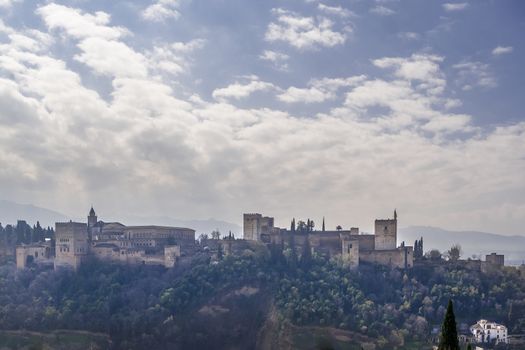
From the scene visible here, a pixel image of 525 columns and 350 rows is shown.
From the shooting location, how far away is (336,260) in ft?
241

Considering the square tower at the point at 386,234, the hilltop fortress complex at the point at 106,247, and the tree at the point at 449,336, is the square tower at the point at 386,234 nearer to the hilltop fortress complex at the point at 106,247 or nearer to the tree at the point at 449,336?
the hilltop fortress complex at the point at 106,247

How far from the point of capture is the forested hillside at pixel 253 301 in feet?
207

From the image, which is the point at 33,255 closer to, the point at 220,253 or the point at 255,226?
the point at 220,253

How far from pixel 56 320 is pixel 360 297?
30.7 meters

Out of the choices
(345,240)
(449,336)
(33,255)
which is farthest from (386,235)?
(449,336)

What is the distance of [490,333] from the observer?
199 feet

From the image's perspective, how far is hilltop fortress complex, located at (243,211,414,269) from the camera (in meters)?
73.4

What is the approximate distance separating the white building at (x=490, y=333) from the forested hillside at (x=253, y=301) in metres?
3.29

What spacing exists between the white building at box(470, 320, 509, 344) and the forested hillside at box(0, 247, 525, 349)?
3287 mm

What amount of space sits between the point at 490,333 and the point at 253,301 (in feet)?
78.5

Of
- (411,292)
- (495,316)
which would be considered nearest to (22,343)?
(411,292)

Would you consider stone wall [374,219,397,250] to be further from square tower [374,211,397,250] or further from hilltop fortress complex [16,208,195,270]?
hilltop fortress complex [16,208,195,270]

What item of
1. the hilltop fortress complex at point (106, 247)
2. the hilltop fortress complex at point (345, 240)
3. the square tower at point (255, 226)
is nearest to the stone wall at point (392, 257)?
the hilltop fortress complex at point (345, 240)

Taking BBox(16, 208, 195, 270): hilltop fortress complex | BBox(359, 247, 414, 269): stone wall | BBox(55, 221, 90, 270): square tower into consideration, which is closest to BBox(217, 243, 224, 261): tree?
BBox(16, 208, 195, 270): hilltop fortress complex
